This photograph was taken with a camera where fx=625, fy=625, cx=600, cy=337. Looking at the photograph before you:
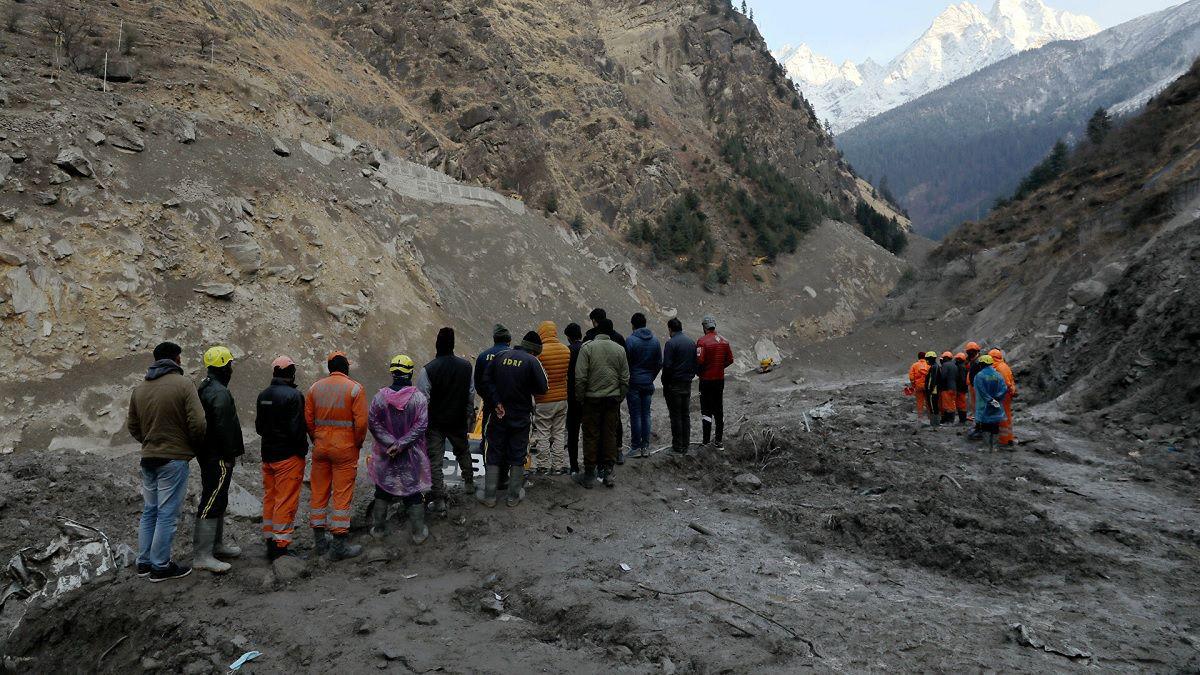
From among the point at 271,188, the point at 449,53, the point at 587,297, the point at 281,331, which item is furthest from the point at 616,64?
the point at 281,331

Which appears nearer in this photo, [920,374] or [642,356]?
[642,356]

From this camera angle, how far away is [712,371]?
9.31 meters

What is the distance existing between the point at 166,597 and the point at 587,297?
77.8 ft

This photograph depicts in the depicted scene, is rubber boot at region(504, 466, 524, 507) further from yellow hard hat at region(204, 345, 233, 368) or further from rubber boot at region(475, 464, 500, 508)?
yellow hard hat at region(204, 345, 233, 368)

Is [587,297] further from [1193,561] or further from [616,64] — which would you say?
[616,64]

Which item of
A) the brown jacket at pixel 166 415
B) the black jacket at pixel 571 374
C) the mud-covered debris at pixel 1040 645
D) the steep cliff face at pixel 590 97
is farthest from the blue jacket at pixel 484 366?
the steep cliff face at pixel 590 97

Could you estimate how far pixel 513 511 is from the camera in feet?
22.8

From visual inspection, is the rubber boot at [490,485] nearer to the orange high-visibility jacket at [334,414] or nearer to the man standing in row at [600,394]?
the man standing in row at [600,394]

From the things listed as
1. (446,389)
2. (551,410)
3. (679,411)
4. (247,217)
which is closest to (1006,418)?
(679,411)

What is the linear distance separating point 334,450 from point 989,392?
967 cm

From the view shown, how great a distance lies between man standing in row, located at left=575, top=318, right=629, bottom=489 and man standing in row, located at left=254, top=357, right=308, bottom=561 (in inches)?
124

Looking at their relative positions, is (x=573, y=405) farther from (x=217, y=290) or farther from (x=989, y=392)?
(x=217, y=290)

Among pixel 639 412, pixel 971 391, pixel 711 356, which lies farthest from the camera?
pixel 971 391

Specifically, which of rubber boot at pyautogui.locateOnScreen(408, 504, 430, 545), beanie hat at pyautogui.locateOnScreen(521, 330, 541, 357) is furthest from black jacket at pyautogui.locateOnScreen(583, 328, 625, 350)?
rubber boot at pyautogui.locateOnScreen(408, 504, 430, 545)
